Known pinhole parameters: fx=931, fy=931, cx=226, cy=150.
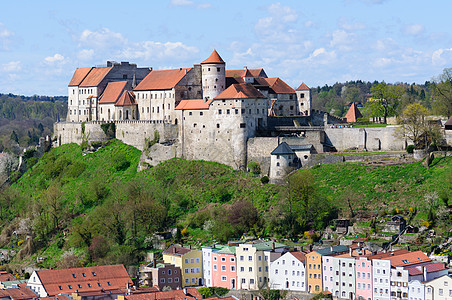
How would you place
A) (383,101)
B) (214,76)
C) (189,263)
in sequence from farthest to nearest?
(383,101), (214,76), (189,263)

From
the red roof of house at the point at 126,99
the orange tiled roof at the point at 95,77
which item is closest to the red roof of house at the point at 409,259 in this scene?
the red roof of house at the point at 126,99

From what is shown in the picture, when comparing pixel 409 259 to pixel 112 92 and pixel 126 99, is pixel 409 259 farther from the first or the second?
pixel 112 92

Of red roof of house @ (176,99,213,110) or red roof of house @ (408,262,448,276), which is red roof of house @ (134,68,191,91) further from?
red roof of house @ (408,262,448,276)

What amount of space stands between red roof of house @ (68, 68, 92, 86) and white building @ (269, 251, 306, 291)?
53316mm

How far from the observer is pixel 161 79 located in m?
109

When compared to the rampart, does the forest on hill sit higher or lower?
lower

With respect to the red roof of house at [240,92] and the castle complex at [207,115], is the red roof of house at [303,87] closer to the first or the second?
the castle complex at [207,115]

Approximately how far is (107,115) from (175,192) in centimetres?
2082

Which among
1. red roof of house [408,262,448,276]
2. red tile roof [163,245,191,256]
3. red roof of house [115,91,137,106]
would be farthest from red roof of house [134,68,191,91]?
red roof of house [408,262,448,276]

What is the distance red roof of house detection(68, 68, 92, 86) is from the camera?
122062 millimetres

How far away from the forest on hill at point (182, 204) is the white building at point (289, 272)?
5.92 m

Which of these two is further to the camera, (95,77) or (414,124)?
(95,77)

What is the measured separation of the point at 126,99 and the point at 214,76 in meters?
14.2

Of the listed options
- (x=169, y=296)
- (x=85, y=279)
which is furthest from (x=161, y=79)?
(x=169, y=296)
